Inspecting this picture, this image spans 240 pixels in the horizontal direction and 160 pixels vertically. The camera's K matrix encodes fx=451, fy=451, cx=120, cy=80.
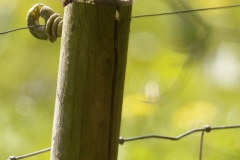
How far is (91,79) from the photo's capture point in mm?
643

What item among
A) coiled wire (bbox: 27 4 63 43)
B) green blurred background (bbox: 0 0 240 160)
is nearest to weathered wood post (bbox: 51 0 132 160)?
coiled wire (bbox: 27 4 63 43)

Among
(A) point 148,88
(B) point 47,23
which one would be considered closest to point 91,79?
(B) point 47,23

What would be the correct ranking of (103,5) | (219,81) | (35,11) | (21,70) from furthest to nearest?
(21,70) < (219,81) < (35,11) < (103,5)

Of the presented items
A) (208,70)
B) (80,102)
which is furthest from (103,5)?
(208,70)

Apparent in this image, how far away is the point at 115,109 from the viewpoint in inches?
26.5

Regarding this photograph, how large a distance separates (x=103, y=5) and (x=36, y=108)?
145 cm

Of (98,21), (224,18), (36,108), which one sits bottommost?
(36,108)

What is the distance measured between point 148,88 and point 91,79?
42.7 inches

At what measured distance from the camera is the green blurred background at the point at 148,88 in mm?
1771

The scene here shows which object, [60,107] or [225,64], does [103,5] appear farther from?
[225,64]

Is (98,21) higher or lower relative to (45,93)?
higher

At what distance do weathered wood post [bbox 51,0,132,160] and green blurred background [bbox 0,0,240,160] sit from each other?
102 cm

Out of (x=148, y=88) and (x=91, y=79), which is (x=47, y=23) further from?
(x=148, y=88)

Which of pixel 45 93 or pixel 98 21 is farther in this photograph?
pixel 45 93
